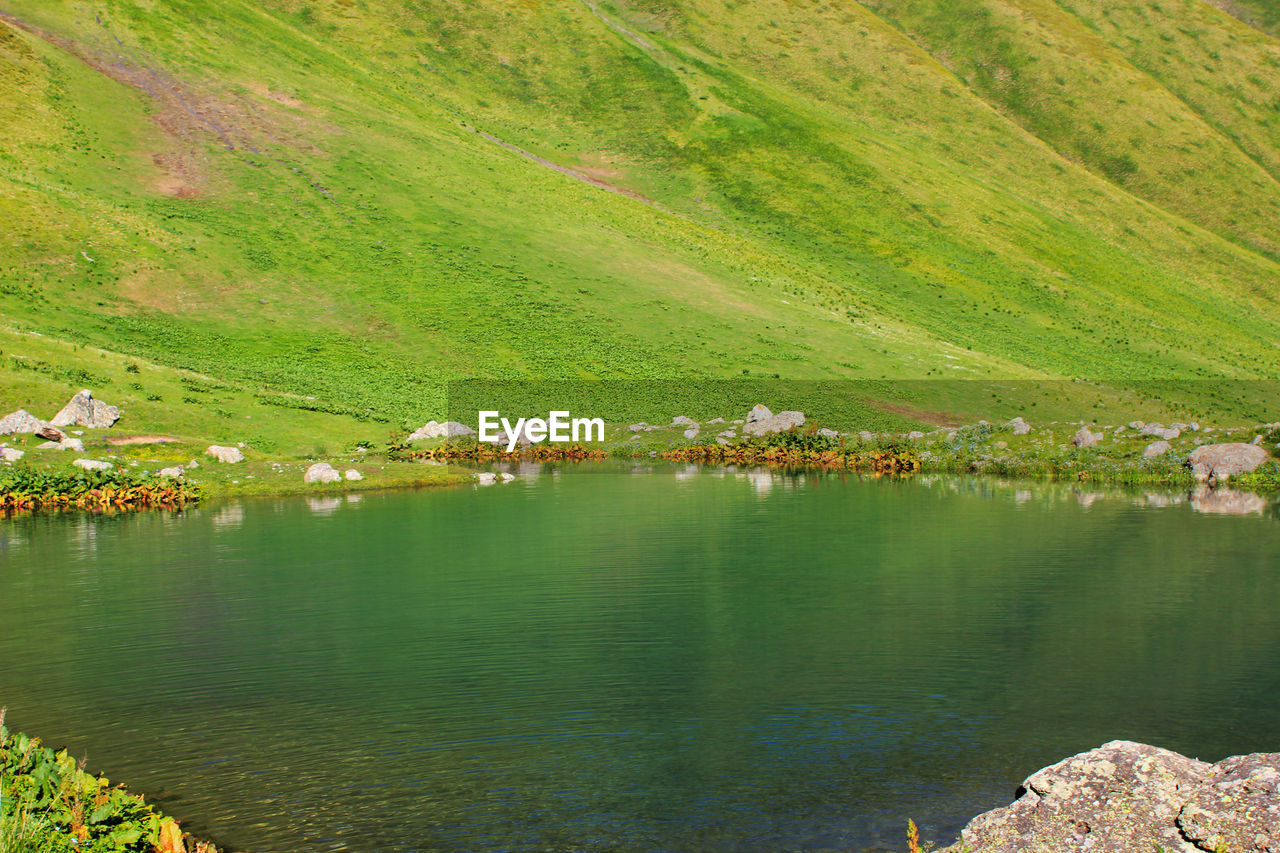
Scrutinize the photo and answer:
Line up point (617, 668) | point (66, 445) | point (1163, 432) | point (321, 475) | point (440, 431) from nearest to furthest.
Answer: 1. point (617, 668)
2. point (66, 445)
3. point (321, 475)
4. point (1163, 432)
5. point (440, 431)

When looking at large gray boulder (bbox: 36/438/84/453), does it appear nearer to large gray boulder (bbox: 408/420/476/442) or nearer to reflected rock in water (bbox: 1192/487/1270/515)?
large gray boulder (bbox: 408/420/476/442)

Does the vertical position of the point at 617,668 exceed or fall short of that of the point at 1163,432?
it falls short

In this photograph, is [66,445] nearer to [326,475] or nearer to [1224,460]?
[326,475]

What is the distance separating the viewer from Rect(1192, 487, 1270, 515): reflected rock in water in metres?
42.7

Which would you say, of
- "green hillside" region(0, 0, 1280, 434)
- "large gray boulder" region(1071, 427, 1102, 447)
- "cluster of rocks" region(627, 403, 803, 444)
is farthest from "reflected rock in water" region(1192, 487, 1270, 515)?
"green hillside" region(0, 0, 1280, 434)

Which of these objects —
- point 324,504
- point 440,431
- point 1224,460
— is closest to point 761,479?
point 440,431

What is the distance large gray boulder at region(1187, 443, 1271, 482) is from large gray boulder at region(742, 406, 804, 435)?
66.4 feet

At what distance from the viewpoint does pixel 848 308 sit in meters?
104

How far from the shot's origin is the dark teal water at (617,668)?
15156 mm

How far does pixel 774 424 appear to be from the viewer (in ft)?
208

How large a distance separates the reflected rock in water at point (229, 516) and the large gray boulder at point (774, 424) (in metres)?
29.8

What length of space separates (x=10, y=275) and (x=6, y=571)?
50400mm

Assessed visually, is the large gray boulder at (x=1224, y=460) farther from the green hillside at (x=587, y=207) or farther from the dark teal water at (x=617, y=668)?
the green hillside at (x=587, y=207)

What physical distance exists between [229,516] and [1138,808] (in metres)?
34.8
